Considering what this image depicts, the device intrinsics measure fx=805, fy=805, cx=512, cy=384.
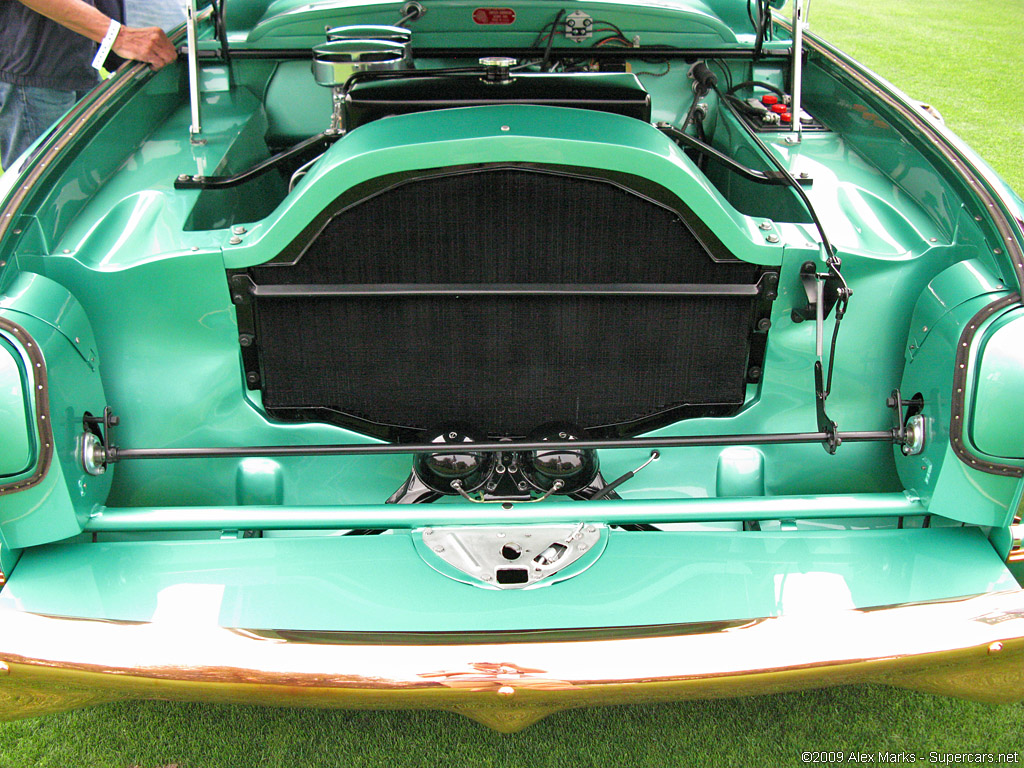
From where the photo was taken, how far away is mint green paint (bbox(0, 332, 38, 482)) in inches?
49.5

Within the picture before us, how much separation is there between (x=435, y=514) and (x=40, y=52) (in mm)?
2207

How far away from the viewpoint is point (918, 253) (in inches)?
62.3

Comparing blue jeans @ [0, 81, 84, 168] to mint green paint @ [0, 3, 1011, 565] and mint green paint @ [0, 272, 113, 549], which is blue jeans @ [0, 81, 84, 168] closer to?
mint green paint @ [0, 3, 1011, 565]

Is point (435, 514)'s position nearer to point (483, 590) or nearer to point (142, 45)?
point (483, 590)

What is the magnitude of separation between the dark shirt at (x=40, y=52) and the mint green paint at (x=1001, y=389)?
2.55 meters

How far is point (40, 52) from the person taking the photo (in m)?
2.56

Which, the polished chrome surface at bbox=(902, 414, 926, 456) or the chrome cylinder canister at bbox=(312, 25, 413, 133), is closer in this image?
the polished chrome surface at bbox=(902, 414, 926, 456)

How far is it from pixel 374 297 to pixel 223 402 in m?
0.39

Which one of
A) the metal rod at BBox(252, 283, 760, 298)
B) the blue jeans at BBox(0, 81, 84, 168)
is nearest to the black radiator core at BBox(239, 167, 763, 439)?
the metal rod at BBox(252, 283, 760, 298)

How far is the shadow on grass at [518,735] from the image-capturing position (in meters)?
1.62

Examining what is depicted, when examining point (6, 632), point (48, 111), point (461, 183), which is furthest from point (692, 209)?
point (48, 111)

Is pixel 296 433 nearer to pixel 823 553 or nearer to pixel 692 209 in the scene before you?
pixel 692 209

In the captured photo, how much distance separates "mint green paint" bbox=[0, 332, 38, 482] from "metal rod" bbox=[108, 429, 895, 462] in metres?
0.16

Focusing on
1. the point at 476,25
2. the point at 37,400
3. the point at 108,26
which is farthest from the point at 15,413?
the point at 476,25
